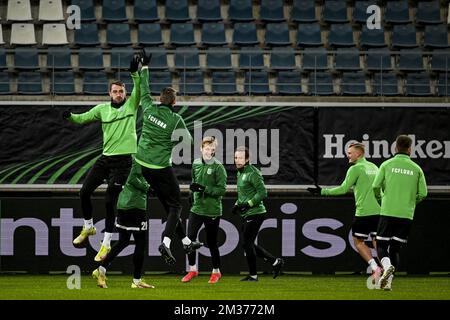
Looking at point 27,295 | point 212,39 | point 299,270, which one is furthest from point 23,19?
point 27,295

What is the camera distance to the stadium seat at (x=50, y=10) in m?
23.1

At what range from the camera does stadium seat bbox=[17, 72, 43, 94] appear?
70.4 feet

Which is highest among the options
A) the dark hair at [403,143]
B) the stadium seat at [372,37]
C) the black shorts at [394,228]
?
the stadium seat at [372,37]

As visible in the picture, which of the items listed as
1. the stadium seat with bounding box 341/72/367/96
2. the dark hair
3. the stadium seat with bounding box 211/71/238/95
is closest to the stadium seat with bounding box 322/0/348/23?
the stadium seat with bounding box 341/72/367/96

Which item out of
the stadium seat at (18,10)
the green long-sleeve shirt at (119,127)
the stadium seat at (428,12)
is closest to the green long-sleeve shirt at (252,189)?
the green long-sleeve shirt at (119,127)

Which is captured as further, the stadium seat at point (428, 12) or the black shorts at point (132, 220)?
the stadium seat at point (428, 12)

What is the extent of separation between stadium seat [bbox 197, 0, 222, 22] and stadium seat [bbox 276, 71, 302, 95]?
91.8 inches

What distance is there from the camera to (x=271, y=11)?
77.3 ft

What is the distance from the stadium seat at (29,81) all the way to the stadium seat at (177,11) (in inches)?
133

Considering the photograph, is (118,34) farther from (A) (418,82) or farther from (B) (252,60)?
(A) (418,82)

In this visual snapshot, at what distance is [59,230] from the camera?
18.4 metres

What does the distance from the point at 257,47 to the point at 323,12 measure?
2.04 metres

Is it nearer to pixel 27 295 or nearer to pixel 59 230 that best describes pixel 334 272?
pixel 59 230

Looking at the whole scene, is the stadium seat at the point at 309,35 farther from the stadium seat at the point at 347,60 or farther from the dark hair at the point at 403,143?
the dark hair at the point at 403,143
